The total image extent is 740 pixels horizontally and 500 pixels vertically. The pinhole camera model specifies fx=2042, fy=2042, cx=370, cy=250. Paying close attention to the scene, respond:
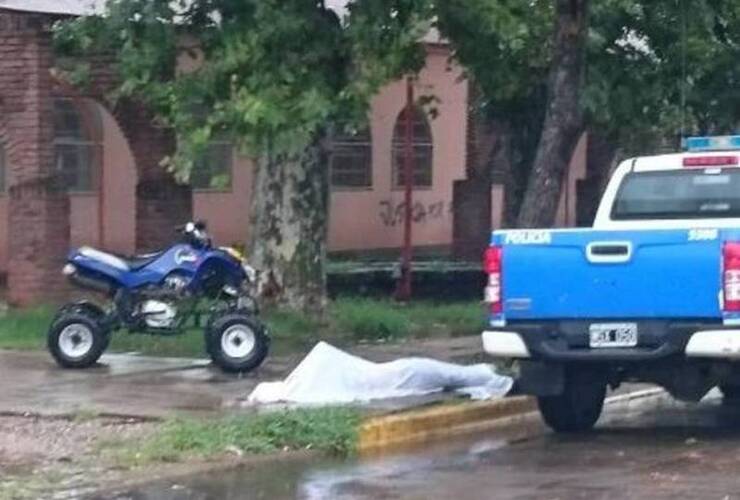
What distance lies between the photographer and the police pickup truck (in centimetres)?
1438

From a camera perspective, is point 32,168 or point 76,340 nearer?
point 76,340

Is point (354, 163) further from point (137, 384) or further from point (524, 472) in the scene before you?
point (524, 472)

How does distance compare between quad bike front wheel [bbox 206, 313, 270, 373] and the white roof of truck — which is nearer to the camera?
quad bike front wheel [bbox 206, 313, 270, 373]

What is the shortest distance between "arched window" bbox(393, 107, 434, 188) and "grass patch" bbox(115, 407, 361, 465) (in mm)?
20315

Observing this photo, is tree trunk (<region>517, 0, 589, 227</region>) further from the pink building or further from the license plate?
the pink building

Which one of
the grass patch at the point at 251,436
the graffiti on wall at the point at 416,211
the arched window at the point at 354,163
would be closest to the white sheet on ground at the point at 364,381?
the grass patch at the point at 251,436

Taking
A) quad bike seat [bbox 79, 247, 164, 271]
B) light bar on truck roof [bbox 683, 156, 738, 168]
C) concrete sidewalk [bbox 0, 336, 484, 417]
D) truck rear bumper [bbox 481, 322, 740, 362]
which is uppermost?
light bar on truck roof [bbox 683, 156, 738, 168]

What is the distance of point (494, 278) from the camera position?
15.1 m

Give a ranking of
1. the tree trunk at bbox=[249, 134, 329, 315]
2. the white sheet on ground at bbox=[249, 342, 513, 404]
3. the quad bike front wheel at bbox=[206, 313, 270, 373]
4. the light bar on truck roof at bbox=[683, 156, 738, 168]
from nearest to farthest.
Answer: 1. the white sheet on ground at bbox=[249, 342, 513, 404]
2. the light bar on truck roof at bbox=[683, 156, 738, 168]
3. the quad bike front wheel at bbox=[206, 313, 270, 373]
4. the tree trunk at bbox=[249, 134, 329, 315]

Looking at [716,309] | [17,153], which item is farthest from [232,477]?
[17,153]

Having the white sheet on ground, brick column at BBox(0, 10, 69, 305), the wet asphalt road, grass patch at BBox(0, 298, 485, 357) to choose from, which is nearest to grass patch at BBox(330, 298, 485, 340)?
grass patch at BBox(0, 298, 485, 357)

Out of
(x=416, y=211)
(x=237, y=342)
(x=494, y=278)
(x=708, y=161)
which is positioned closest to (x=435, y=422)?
(x=494, y=278)

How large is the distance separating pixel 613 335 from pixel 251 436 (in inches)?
109

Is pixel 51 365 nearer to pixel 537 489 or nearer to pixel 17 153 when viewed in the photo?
pixel 17 153
